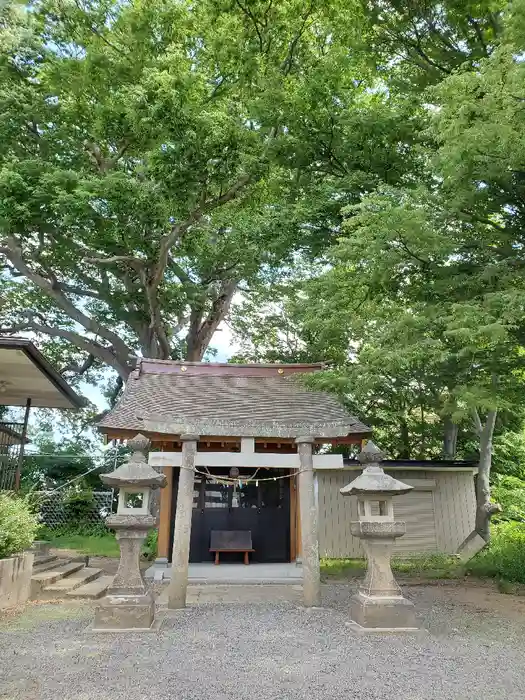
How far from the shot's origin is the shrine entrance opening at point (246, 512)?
10047 millimetres

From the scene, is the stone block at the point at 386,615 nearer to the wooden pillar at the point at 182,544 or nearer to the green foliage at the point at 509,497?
the wooden pillar at the point at 182,544

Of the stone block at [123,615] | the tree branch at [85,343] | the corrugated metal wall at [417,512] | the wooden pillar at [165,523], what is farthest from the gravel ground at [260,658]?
the tree branch at [85,343]

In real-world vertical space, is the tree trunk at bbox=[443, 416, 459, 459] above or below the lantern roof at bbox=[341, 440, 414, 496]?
above

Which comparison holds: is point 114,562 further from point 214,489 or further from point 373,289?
point 373,289

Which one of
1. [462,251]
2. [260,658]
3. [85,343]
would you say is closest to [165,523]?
[260,658]

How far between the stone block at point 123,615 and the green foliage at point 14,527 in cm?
165

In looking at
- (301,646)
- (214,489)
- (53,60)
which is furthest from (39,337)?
(301,646)

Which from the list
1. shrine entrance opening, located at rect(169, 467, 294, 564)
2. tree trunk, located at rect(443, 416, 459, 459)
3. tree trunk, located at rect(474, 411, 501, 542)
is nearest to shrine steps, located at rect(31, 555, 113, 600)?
shrine entrance opening, located at rect(169, 467, 294, 564)

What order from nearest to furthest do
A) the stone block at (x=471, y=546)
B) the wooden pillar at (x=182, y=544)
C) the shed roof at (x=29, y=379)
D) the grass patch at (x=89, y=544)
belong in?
the wooden pillar at (x=182, y=544)
the shed roof at (x=29, y=379)
the stone block at (x=471, y=546)
the grass patch at (x=89, y=544)

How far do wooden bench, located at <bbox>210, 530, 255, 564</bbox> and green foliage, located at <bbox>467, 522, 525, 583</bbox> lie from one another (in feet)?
15.6

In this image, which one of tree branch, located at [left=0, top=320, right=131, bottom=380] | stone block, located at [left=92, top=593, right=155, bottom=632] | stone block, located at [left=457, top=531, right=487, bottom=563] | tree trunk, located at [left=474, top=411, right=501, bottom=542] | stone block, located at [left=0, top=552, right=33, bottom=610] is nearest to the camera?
stone block, located at [left=92, top=593, right=155, bottom=632]

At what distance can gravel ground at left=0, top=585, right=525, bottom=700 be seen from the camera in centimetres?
378

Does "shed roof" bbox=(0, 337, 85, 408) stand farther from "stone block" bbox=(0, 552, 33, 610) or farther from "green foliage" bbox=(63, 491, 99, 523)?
"green foliage" bbox=(63, 491, 99, 523)

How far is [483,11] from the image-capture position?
24.6 feet
